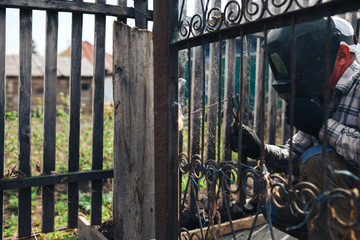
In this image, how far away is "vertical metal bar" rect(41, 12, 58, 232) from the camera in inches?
109

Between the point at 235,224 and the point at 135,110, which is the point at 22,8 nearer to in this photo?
the point at 135,110

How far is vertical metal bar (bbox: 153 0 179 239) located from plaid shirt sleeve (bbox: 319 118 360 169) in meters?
0.89

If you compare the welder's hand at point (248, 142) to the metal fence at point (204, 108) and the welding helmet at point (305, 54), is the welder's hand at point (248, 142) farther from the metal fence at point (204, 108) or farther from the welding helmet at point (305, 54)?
the welding helmet at point (305, 54)

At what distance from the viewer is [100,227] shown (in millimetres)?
3020

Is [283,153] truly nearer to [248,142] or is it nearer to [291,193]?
[248,142]

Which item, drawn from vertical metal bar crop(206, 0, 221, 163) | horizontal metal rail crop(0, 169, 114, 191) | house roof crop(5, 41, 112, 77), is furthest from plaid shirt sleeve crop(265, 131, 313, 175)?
house roof crop(5, 41, 112, 77)

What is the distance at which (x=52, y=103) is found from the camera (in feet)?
9.30

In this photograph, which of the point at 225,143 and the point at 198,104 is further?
the point at 225,143

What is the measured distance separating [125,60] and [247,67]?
145 centimetres

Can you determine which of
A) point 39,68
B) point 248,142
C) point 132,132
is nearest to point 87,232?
point 132,132

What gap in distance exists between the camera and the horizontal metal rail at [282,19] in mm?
1178

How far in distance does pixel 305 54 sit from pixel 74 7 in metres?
1.94

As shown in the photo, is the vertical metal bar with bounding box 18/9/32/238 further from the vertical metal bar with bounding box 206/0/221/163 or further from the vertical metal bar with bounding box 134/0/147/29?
the vertical metal bar with bounding box 206/0/221/163

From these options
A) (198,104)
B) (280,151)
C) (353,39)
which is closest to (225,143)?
(198,104)
